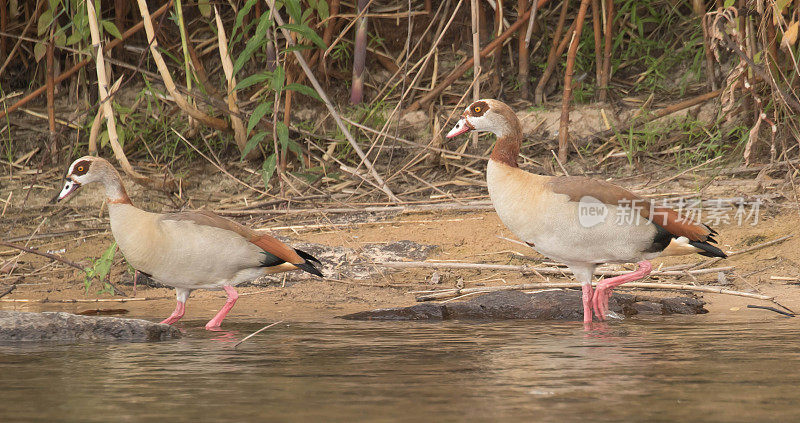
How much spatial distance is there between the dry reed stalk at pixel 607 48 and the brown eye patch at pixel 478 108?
110 inches

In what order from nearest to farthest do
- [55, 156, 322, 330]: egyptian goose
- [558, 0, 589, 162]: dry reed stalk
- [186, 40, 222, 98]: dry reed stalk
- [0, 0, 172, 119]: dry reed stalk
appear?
[55, 156, 322, 330]: egyptian goose, [558, 0, 589, 162]: dry reed stalk, [0, 0, 172, 119]: dry reed stalk, [186, 40, 222, 98]: dry reed stalk

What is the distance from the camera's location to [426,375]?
3.80 m

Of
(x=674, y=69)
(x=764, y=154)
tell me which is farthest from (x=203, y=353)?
(x=674, y=69)

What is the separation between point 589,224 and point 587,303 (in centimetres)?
43

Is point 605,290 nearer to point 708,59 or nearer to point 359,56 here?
point 708,59

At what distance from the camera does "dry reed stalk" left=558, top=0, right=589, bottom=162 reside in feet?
25.7

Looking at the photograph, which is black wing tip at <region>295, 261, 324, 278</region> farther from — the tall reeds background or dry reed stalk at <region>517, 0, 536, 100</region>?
dry reed stalk at <region>517, 0, 536, 100</region>

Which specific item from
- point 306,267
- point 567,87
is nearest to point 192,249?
point 306,267

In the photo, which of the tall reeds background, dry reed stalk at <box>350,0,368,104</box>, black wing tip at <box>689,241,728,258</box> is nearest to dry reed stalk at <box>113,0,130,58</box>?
the tall reeds background

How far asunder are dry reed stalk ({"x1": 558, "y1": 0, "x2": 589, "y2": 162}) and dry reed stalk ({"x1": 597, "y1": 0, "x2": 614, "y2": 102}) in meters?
0.35

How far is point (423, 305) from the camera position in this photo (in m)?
5.68

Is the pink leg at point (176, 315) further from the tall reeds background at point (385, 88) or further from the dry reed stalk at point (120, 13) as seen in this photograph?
the dry reed stalk at point (120, 13)

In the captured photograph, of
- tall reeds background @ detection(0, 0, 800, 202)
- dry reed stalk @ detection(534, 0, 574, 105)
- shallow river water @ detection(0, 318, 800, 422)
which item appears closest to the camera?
shallow river water @ detection(0, 318, 800, 422)

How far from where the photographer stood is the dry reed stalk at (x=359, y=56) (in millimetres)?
8512
